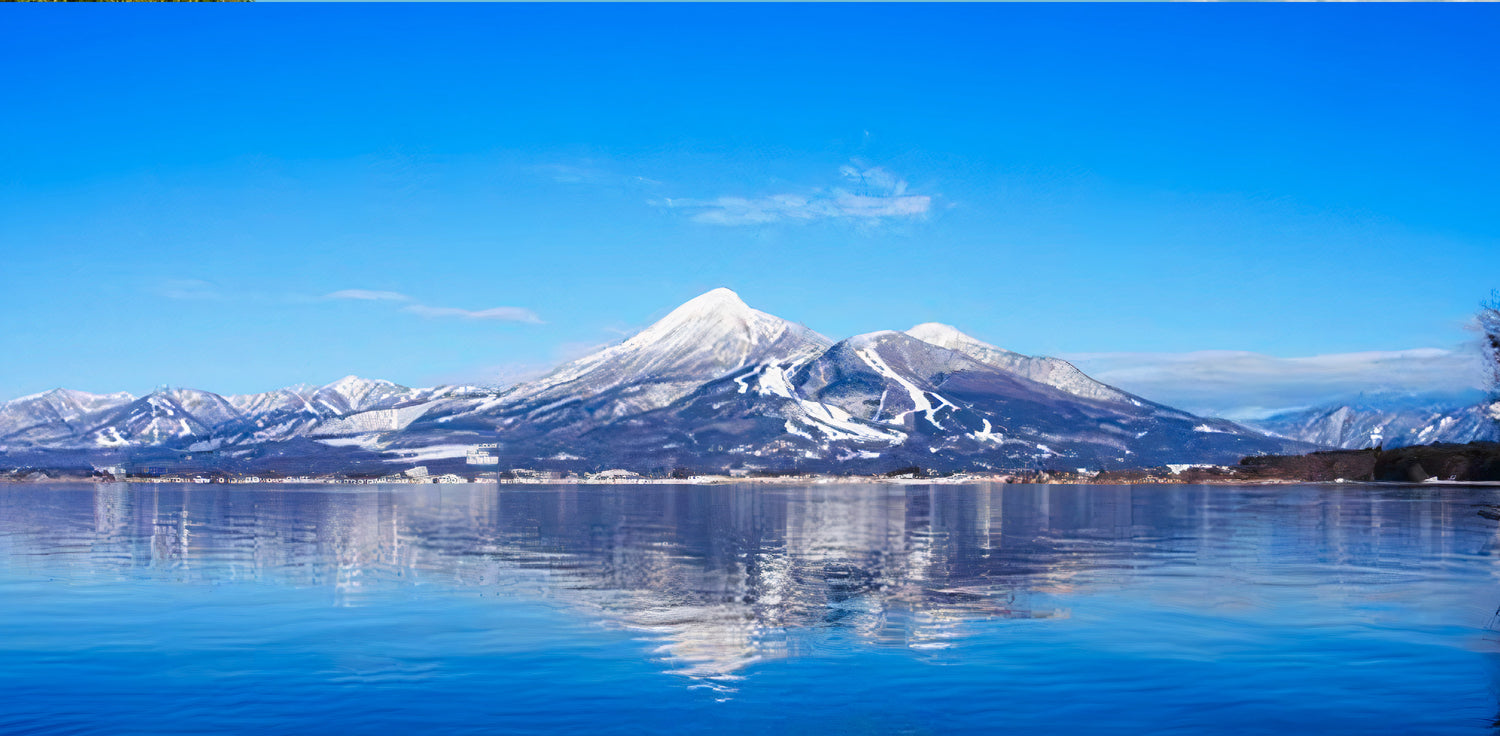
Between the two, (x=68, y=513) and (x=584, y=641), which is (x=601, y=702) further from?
(x=68, y=513)

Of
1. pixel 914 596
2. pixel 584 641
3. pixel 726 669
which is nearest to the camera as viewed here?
pixel 726 669

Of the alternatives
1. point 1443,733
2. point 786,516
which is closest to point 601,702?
point 1443,733

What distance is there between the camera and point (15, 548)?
62906 millimetres

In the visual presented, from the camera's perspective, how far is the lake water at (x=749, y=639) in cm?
2294

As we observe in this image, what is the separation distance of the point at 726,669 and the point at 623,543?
41.3 meters

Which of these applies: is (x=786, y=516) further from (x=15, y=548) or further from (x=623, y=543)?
(x=15, y=548)

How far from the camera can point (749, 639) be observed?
3116 cm

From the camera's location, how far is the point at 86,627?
33.6 meters

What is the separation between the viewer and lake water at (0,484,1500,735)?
2294 cm

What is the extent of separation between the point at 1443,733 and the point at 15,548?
64.8 metres

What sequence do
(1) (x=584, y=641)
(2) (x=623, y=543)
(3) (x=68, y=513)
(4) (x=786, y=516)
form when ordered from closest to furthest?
(1) (x=584, y=641) < (2) (x=623, y=543) < (4) (x=786, y=516) < (3) (x=68, y=513)

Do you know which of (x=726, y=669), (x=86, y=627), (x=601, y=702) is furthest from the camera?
(x=86, y=627)

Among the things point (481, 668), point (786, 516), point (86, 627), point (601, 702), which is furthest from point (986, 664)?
point (786, 516)

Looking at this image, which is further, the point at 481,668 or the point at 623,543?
the point at 623,543
